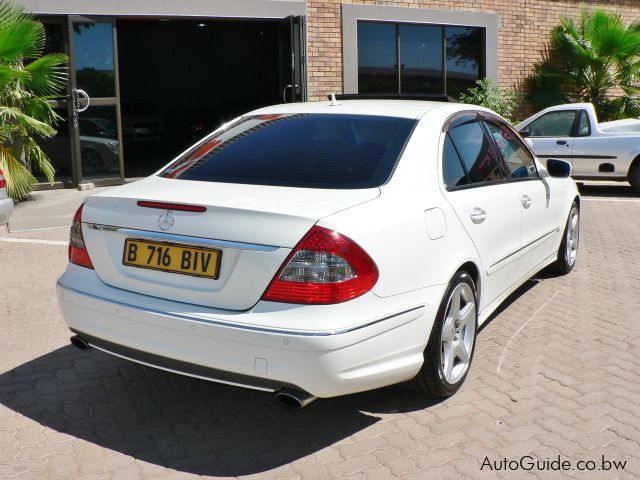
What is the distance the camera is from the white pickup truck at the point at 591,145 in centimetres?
1270

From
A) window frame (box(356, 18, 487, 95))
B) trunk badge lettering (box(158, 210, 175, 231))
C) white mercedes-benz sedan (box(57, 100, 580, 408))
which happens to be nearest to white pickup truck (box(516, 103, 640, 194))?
window frame (box(356, 18, 487, 95))

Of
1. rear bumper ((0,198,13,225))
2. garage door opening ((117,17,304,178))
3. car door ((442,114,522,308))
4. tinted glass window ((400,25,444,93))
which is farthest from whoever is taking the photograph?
garage door opening ((117,17,304,178))

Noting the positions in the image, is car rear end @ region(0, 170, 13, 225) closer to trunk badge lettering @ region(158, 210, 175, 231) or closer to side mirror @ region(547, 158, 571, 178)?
trunk badge lettering @ region(158, 210, 175, 231)

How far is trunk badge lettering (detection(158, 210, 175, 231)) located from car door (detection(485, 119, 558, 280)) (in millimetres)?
2511

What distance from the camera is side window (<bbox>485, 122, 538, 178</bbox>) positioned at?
545 cm

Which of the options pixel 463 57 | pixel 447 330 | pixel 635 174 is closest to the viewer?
pixel 447 330

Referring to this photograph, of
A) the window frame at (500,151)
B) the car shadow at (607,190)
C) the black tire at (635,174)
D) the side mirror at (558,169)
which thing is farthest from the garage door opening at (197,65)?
the window frame at (500,151)

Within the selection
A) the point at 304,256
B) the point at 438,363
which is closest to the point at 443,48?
the point at 438,363

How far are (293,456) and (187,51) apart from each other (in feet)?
74.3

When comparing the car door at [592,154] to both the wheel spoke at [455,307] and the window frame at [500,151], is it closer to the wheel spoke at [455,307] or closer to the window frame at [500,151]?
the window frame at [500,151]

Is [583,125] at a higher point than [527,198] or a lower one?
higher

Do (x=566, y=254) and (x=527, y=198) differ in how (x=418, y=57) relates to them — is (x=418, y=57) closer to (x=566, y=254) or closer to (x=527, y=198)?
(x=566, y=254)

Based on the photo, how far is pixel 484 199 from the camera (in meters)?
4.78

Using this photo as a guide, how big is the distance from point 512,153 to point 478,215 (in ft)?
4.08
